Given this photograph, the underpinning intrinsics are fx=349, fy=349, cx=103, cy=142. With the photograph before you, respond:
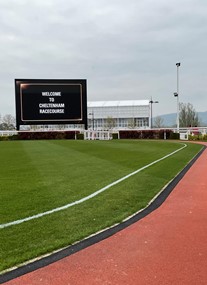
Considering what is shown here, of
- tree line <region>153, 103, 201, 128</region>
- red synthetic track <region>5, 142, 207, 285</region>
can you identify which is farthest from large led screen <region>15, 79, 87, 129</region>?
tree line <region>153, 103, 201, 128</region>

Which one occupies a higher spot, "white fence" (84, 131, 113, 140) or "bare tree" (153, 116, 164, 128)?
"bare tree" (153, 116, 164, 128)

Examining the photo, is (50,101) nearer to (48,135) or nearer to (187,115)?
(48,135)

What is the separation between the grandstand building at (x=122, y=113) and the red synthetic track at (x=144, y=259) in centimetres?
9556

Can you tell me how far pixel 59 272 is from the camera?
13.4ft

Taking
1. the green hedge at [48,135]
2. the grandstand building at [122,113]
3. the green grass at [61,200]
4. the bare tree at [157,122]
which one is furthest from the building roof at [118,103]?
the green grass at [61,200]

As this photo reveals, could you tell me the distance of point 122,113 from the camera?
10462 centimetres

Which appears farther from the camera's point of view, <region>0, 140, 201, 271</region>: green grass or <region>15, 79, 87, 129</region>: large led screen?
<region>15, 79, 87, 129</region>: large led screen

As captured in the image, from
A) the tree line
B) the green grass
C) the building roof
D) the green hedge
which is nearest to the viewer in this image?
the green grass

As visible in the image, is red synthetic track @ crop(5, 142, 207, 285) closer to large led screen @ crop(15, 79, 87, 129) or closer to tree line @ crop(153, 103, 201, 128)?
large led screen @ crop(15, 79, 87, 129)

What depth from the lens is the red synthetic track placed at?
3.91 meters

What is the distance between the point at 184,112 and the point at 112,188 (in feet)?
272

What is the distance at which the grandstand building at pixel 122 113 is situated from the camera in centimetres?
10331

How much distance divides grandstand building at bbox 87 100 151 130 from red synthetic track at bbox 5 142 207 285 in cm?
9556

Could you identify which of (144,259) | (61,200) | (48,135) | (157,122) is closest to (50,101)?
(48,135)
